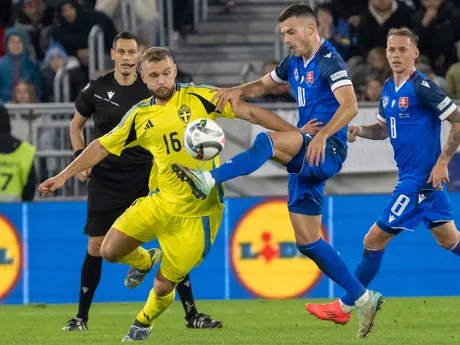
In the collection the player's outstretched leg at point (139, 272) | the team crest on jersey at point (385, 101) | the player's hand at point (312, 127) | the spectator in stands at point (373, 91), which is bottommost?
the player's outstretched leg at point (139, 272)

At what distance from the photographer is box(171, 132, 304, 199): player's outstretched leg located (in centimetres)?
786

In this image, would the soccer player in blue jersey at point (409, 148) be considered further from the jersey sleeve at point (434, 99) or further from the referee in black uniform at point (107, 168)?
the referee in black uniform at point (107, 168)

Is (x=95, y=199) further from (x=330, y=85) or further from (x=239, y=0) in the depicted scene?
(x=239, y=0)

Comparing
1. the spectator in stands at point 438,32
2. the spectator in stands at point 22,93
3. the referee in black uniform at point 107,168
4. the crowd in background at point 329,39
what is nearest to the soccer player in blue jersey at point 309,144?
the referee in black uniform at point 107,168

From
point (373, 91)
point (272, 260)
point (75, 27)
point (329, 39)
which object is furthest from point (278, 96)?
point (75, 27)

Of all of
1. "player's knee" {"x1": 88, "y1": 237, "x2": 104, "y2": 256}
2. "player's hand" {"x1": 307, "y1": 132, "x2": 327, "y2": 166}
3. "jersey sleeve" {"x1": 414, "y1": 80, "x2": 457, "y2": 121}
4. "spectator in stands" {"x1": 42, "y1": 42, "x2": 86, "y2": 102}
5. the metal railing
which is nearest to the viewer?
"player's hand" {"x1": 307, "y1": 132, "x2": 327, "y2": 166}

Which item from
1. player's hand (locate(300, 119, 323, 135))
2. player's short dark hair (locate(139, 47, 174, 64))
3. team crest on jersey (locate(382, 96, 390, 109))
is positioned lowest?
team crest on jersey (locate(382, 96, 390, 109))

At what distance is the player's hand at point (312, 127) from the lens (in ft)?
27.6

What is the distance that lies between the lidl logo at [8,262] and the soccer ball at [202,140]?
208 inches

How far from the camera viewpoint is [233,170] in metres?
8.01

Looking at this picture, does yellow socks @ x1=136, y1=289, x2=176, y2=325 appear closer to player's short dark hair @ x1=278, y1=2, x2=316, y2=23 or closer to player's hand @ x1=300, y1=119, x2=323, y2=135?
player's hand @ x1=300, y1=119, x2=323, y2=135

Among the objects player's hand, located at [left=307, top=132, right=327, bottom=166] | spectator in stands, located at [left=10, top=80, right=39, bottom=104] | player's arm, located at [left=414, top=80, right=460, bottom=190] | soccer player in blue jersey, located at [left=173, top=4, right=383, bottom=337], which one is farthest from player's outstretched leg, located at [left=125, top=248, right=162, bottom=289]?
spectator in stands, located at [left=10, top=80, right=39, bottom=104]

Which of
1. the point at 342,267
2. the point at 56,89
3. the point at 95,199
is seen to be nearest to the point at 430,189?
the point at 342,267

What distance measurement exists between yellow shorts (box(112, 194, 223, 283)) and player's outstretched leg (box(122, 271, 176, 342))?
0.18 feet
